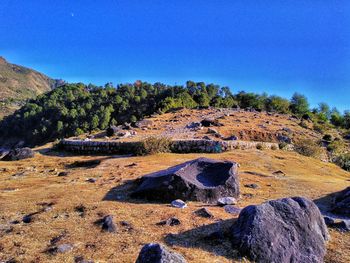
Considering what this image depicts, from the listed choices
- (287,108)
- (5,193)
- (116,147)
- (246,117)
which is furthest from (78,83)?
(5,193)

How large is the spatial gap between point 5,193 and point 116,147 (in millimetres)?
10585

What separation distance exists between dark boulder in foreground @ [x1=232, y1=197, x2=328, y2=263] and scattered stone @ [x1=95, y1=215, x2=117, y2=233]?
2.93 m

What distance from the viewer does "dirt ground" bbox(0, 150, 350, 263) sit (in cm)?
654

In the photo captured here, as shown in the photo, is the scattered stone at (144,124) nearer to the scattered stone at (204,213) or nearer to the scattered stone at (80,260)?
the scattered stone at (204,213)

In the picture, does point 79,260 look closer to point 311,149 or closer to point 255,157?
point 255,157

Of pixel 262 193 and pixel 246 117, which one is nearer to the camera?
pixel 262 193

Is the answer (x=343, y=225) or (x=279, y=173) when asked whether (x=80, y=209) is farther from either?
(x=279, y=173)

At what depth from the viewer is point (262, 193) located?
1145cm

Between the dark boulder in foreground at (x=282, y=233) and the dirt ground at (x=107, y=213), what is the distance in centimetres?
32

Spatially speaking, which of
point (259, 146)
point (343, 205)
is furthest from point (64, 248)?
point (259, 146)

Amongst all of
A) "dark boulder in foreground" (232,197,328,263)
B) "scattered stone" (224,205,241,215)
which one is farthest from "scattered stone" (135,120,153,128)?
"dark boulder in foreground" (232,197,328,263)

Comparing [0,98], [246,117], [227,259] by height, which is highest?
[0,98]

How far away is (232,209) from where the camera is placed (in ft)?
30.4

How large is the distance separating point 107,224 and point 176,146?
44.3ft
